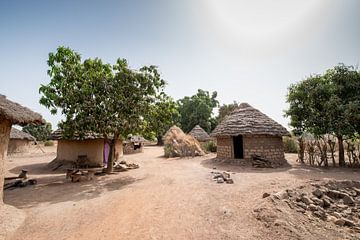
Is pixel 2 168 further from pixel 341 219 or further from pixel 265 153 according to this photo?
pixel 265 153

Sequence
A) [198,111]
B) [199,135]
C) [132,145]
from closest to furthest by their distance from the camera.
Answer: [132,145] < [199,135] < [198,111]

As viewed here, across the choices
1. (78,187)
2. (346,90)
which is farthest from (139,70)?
(346,90)

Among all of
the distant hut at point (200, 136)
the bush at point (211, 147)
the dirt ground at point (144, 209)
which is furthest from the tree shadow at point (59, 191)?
the distant hut at point (200, 136)

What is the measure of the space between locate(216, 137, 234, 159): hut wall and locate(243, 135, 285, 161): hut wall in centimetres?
104

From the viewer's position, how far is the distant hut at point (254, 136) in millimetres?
13758

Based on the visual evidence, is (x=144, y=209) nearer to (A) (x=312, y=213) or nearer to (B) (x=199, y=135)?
(A) (x=312, y=213)

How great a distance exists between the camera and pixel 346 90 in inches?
512

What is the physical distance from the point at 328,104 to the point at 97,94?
13.5 m

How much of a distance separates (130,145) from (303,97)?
768 inches

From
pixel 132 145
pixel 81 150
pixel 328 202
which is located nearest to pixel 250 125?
pixel 328 202

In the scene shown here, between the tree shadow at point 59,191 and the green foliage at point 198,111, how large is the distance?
106 feet

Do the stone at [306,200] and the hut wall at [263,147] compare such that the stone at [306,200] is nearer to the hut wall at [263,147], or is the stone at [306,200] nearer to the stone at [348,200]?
the stone at [348,200]

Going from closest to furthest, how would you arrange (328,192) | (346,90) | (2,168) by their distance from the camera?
(2,168)
(328,192)
(346,90)

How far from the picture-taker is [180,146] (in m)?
19.8
